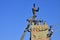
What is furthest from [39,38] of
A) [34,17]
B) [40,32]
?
[34,17]

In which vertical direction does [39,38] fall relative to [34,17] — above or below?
below

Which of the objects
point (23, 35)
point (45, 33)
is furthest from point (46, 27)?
point (23, 35)

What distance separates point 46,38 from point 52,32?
2505 mm

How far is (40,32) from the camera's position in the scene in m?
56.2

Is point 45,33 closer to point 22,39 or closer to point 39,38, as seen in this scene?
point 39,38

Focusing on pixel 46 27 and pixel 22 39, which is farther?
pixel 22 39

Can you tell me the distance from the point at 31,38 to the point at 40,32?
2.21 meters

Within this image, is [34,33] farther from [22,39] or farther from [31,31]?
[22,39]

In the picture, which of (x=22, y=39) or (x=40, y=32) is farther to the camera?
(x=22, y=39)

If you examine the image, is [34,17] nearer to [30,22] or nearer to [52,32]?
[30,22]

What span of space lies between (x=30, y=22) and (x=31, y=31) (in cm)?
246

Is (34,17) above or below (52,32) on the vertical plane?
above

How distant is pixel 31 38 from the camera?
55812 millimetres

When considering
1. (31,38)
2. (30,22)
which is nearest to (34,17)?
(30,22)
